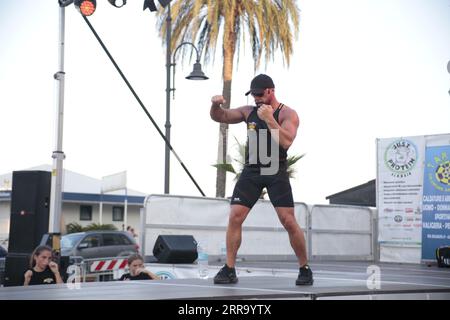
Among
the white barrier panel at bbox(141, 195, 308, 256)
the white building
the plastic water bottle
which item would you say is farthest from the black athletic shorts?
the white building

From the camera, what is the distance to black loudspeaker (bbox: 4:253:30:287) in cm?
1035

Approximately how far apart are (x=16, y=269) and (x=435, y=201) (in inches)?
326

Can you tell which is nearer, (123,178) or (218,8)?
(218,8)

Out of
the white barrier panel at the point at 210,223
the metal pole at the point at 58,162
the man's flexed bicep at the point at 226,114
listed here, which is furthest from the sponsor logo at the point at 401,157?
the man's flexed bicep at the point at 226,114

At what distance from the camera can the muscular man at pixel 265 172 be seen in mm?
5547

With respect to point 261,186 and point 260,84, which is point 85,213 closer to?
point 261,186

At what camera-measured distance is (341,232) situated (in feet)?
49.4

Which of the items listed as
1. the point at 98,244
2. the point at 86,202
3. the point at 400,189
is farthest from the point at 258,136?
the point at 86,202

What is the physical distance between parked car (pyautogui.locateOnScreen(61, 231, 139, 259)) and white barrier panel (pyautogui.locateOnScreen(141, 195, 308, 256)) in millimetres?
5691

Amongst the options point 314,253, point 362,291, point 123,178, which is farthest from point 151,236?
point 123,178

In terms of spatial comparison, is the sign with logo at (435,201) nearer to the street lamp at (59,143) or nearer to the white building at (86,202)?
the street lamp at (59,143)
